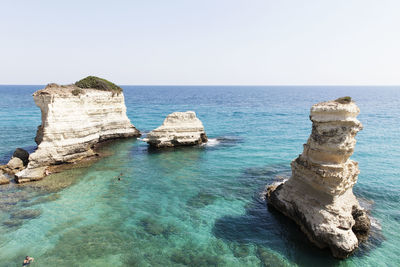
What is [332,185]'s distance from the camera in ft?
47.7

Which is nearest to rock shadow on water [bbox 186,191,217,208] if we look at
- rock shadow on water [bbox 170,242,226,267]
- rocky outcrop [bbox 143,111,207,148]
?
rock shadow on water [bbox 170,242,226,267]

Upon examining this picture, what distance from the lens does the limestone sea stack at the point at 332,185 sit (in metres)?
13.7

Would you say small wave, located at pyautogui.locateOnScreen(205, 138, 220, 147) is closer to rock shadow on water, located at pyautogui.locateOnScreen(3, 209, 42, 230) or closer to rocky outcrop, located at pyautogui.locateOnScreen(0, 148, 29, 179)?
rocky outcrop, located at pyautogui.locateOnScreen(0, 148, 29, 179)

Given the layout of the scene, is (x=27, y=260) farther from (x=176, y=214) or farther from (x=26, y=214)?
(x=176, y=214)

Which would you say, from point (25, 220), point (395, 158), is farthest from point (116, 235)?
point (395, 158)

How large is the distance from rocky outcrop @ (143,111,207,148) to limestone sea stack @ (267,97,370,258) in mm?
19744

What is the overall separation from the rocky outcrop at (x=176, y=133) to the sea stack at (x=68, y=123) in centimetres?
699

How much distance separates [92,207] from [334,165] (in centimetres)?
1642

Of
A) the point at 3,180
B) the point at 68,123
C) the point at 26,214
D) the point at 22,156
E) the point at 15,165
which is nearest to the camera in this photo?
the point at 26,214

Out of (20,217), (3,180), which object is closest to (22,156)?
(3,180)

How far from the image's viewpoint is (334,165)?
47.6 feet

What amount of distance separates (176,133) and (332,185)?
22293mm

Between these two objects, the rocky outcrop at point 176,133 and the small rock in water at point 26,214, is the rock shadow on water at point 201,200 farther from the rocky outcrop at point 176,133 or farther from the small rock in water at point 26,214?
the rocky outcrop at point 176,133

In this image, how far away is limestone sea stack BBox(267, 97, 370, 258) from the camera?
13695 mm
